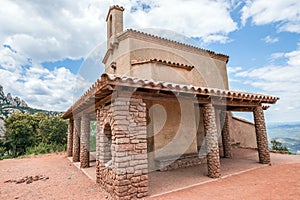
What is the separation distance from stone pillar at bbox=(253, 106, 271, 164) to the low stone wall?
2735 millimetres

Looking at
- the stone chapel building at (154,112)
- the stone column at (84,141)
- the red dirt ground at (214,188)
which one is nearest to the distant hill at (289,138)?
the stone chapel building at (154,112)

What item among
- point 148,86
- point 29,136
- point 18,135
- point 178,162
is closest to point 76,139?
point 178,162

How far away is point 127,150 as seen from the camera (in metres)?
4.81

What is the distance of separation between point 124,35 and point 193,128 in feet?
21.6

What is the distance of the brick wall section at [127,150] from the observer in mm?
4680

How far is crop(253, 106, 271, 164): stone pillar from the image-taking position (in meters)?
8.50

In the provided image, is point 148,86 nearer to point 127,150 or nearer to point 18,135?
point 127,150

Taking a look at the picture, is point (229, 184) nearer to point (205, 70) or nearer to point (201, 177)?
point (201, 177)

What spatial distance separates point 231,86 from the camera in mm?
15812

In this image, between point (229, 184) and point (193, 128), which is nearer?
point (229, 184)

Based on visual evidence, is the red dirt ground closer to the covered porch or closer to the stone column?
the covered porch

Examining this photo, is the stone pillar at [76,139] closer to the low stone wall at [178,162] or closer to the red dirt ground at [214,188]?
the red dirt ground at [214,188]

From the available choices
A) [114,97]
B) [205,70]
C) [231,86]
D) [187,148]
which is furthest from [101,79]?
[231,86]

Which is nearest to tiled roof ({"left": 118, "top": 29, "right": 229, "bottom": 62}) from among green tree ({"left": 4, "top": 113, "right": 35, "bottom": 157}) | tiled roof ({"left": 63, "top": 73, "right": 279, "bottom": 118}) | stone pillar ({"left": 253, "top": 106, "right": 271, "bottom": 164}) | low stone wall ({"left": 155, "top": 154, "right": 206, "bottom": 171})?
tiled roof ({"left": 63, "top": 73, "right": 279, "bottom": 118})
